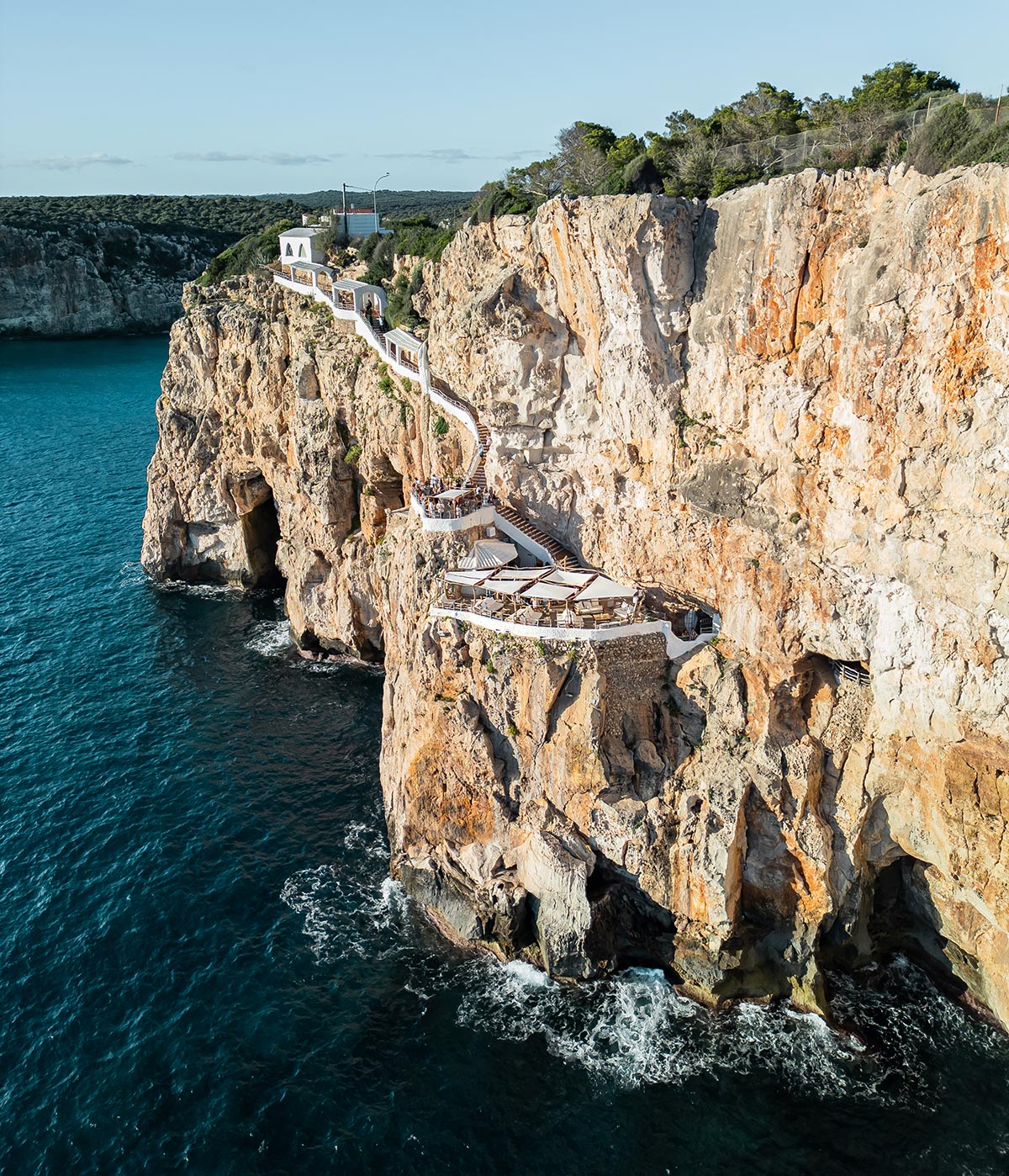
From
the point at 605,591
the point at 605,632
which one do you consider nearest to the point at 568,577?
the point at 605,591

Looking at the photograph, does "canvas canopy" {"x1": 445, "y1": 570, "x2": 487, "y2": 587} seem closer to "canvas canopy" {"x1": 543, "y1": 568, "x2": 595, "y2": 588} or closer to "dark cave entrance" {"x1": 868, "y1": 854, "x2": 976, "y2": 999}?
"canvas canopy" {"x1": 543, "y1": 568, "x2": 595, "y2": 588}

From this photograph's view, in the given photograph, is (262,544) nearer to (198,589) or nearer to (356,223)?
(198,589)

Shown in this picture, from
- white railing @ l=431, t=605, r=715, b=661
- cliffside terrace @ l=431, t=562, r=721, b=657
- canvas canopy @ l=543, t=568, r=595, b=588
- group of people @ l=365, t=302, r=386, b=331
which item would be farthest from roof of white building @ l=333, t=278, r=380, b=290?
→ white railing @ l=431, t=605, r=715, b=661

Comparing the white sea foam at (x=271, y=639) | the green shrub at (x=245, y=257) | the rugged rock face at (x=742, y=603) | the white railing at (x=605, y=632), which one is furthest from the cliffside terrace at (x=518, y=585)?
the green shrub at (x=245, y=257)

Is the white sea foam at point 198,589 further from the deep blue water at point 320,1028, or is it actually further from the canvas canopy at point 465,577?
the canvas canopy at point 465,577

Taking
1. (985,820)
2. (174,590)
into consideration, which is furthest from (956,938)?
(174,590)
